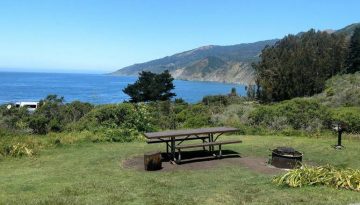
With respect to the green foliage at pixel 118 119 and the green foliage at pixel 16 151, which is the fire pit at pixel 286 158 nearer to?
the green foliage at pixel 16 151

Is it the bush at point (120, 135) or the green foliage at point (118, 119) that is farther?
the green foliage at point (118, 119)

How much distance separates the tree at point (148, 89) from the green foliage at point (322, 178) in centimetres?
4311

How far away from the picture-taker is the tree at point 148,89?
50.7 m

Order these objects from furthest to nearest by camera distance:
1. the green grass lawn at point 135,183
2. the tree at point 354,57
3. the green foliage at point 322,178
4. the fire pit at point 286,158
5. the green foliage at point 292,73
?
the tree at point 354,57 → the green foliage at point 292,73 → the fire pit at point 286,158 → the green foliage at point 322,178 → the green grass lawn at point 135,183

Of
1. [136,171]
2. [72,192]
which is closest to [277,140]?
[136,171]

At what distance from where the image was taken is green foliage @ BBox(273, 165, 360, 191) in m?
7.27

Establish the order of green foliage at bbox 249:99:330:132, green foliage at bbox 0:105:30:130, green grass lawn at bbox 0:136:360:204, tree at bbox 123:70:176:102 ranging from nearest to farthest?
green grass lawn at bbox 0:136:360:204, green foliage at bbox 249:99:330:132, green foliage at bbox 0:105:30:130, tree at bbox 123:70:176:102

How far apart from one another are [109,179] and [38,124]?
1095 centimetres

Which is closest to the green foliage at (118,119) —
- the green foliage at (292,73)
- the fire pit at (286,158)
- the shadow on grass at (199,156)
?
the shadow on grass at (199,156)

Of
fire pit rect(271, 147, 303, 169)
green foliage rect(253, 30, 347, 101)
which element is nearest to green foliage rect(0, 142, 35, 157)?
fire pit rect(271, 147, 303, 169)

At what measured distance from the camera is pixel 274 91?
52125mm

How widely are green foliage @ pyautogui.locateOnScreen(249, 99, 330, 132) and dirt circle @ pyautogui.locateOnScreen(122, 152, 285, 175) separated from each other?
21.4ft

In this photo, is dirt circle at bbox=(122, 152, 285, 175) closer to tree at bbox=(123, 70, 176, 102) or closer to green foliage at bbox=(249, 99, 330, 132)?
green foliage at bbox=(249, 99, 330, 132)

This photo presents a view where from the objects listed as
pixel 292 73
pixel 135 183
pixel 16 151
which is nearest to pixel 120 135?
pixel 16 151
